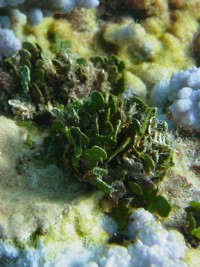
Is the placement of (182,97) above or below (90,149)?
above

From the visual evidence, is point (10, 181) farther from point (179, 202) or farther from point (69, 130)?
point (179, 202)

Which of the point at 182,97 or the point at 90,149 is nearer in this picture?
the point at 90,149

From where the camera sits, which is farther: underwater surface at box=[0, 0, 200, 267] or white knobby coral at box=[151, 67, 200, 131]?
white knobby coral at box=[151, 67, 200, 131]

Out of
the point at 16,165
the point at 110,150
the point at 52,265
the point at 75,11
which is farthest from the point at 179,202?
the point at 75,11

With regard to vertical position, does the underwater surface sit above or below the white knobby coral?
below
